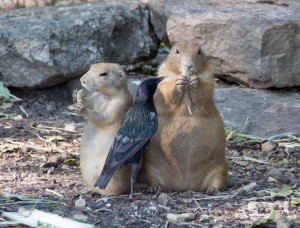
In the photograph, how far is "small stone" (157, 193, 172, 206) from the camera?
219 inches

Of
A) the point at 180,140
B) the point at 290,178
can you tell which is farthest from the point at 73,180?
the point at 290,178

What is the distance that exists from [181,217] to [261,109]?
8.65ft

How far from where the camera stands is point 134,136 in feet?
18.4

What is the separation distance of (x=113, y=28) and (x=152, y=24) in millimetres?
518

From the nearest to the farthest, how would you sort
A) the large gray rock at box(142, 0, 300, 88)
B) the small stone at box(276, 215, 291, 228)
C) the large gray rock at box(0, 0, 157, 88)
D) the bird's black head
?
1. the small stone at box(276, 215, 291, 228)
2. the bird's black head
3. the large gray rock at box(142, 0, 300, 88)
4. the large gray rock at box(0, 0, 157, 88)

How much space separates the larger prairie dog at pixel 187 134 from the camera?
584 cm

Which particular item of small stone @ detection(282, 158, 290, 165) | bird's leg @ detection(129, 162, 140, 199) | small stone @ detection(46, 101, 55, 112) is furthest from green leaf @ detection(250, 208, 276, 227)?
small stone @ detection(46, 101, 55, 112)

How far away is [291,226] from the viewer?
202 inches

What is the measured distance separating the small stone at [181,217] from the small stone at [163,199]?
9.9 inches

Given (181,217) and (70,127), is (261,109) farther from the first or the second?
(181,217)

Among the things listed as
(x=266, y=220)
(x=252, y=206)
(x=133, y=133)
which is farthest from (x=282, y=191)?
(x=133, y=133)

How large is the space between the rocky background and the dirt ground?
1.36 ft

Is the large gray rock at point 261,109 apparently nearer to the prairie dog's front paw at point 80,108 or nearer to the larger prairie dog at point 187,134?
the larger prairie dog at point 187,134

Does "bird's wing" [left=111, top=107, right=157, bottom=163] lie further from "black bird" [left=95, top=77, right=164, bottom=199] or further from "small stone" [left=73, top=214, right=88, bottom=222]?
"small stone" [left=73, top=214, right=88, bottom=222]
